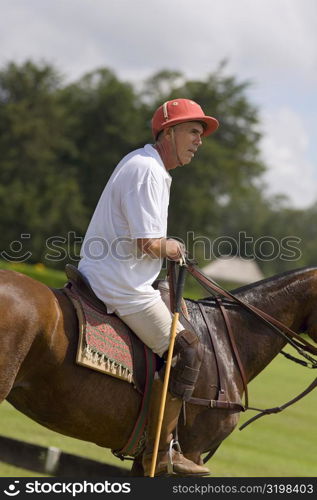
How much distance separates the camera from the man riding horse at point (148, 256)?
17.9 ft

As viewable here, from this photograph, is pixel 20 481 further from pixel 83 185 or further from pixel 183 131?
pixel 83 185

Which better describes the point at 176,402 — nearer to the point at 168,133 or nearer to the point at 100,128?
the point at 168,133

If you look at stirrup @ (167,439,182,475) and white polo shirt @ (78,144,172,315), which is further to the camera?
stirrup @ (167,439,182,475)

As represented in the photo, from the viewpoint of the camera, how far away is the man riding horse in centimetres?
546

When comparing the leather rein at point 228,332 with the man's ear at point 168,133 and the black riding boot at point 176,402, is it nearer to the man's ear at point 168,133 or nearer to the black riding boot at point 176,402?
the black riding boot at point 176,402

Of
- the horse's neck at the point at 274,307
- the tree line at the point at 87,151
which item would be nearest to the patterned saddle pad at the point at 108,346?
the horse's neck at the point at 274,307

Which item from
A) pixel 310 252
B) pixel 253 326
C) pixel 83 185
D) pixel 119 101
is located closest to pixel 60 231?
pixel 83 185

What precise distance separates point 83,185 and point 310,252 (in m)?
69.0

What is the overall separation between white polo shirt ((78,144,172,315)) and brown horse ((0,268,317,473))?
327 millimetres

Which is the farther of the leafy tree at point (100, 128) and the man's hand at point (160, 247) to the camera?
the leafy tree at point (100, 128)

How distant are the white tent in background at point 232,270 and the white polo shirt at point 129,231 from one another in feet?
253

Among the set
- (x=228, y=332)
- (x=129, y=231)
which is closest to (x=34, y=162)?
(x=228, y=332)

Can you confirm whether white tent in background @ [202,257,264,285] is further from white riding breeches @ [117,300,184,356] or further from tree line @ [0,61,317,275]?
white riding breeches @ [117,300,184,356]

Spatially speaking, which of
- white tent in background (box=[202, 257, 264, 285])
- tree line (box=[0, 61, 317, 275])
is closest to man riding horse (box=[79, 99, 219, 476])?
tree line (box=[0, 61, 317, 275])
